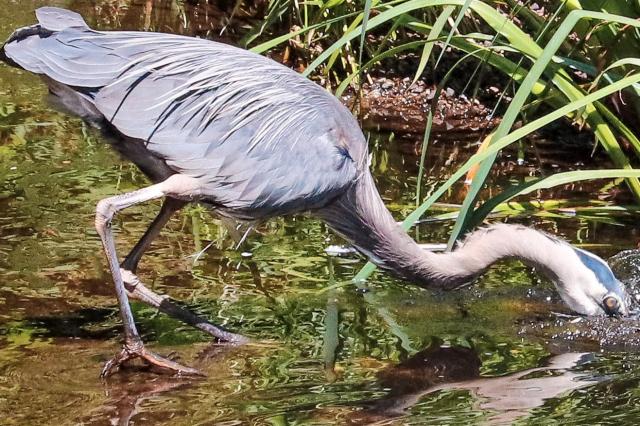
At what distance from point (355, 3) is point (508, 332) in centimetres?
251

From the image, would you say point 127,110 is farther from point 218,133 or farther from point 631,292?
point 631,292

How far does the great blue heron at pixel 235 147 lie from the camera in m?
4.20

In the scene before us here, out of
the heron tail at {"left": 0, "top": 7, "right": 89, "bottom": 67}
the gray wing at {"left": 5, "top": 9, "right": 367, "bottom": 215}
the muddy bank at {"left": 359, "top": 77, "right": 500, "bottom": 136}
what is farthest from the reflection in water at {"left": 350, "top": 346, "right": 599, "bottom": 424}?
the muddy bank at {"left": 359, "top": 77, "right": 500, "bottom": 136}

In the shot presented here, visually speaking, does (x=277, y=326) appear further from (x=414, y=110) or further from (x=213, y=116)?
(x=414, y=110)

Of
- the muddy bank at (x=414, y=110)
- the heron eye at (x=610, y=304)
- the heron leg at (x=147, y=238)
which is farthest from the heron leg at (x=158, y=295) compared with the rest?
the muddy bank at (x=414, y=110)

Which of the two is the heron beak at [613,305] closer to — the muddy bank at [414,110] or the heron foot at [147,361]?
the heron foot at [147,361]

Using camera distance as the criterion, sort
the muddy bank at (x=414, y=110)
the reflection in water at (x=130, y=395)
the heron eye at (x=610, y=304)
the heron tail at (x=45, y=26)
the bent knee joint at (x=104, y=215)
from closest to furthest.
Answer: the reflection in water at (x=130, y=395), the bent knee joint at (x=104, y=215), the heron tail at (x=45, y=26), the heron eye at (x=610, y=304), the muddy bank at (x=414, y=110)

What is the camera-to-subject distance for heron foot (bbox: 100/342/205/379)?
12.6 ft

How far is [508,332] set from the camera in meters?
4.34

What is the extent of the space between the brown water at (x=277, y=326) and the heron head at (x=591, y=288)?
0.06 meters

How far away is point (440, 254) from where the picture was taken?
4.49m

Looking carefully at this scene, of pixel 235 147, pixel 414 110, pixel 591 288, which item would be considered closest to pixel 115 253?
pixel 235 147

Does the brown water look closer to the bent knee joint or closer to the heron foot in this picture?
the heron foot

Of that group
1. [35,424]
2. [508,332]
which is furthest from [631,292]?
[35,424]
